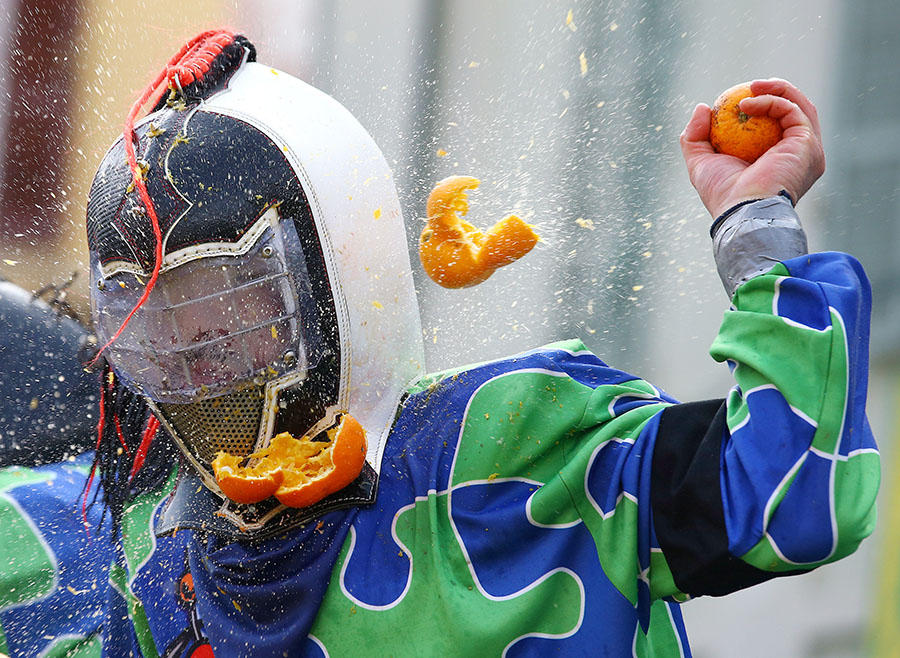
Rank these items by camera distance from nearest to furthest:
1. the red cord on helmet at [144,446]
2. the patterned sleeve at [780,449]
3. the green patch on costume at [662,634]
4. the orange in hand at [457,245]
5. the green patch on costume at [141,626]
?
the patterned sleeve at [780,449] → the green patch on costume at [662,634] → the orange in hand at [457,245] → the green patch on costume at [141,626] → the red cord on helmet at [144,446]

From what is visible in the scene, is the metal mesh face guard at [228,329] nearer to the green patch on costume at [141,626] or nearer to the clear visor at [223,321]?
the clear visor at [223,321]

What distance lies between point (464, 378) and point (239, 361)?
35 centimetres

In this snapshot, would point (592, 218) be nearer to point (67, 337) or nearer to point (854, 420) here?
point (67, 337)

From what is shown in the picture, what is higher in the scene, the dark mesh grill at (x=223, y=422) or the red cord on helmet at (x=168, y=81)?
the red cord on helmet at (x=168, y=81)

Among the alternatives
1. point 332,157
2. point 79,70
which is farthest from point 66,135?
point 332,157

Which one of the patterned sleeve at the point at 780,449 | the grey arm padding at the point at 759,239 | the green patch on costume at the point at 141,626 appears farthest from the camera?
the green patch on costume at the point at 141,626

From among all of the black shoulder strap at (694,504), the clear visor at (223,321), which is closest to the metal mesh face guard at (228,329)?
the clear visor at (223,321)

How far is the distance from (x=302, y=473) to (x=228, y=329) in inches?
9.7

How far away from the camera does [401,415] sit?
1.38 m

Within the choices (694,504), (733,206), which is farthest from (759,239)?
(694,504)

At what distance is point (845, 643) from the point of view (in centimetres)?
298

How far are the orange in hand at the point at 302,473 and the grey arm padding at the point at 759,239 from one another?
583 mm

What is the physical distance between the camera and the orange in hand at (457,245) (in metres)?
1.35

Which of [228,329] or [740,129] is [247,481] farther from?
[740,129]
